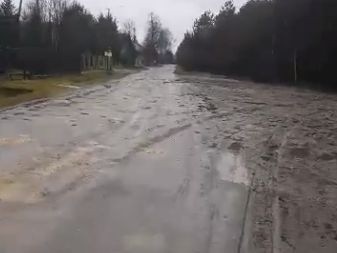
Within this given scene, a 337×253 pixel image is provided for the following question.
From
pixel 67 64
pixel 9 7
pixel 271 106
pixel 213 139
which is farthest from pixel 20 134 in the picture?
pixel 9 7

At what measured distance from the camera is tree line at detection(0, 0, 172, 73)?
44.6m

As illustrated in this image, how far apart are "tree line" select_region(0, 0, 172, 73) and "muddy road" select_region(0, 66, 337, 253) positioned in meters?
29.7

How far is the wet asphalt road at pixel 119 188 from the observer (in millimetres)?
5801

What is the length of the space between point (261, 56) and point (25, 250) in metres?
50.3

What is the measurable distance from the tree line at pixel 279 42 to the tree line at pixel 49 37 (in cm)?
1632

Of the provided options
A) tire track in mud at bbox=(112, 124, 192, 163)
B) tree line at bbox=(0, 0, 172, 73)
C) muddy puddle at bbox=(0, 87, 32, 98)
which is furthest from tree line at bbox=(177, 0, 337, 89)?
tire track in mud at bbox=(112, 124, 192, 163)

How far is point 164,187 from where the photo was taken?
8094 mm

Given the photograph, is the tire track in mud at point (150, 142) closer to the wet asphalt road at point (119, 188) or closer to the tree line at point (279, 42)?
the wet asphalt road at point (119, 188)

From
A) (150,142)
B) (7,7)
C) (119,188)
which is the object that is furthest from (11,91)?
(7,7)

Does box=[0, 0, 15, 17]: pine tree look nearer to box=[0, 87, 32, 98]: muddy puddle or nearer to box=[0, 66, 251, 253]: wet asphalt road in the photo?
box=[0, 87, 32, 98]: muddy puddle

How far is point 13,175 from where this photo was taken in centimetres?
851

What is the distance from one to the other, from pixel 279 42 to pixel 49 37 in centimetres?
2196

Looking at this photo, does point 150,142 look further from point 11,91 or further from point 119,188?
point 11,91

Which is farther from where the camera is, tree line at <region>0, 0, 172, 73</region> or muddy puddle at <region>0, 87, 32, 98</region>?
tree line at <region>0, 0, 172, 73</region>
